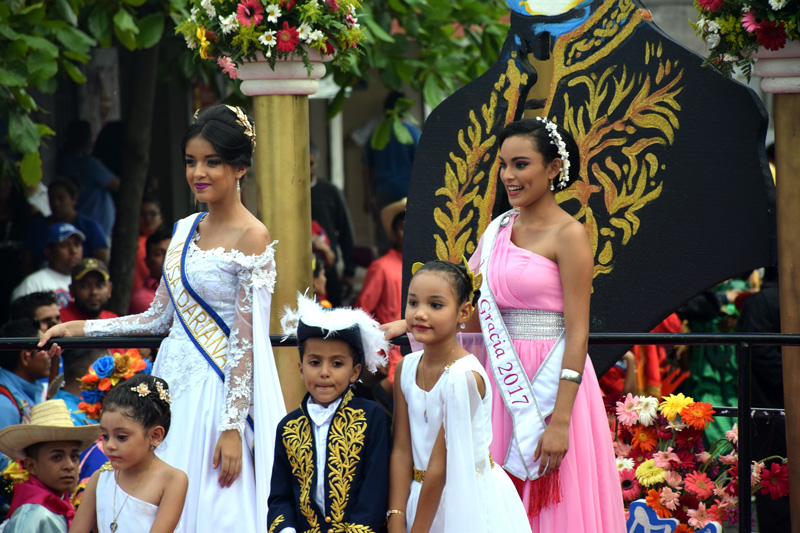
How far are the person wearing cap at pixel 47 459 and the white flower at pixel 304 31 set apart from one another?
1709 millimetres

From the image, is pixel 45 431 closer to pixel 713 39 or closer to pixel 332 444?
pixel 332 444

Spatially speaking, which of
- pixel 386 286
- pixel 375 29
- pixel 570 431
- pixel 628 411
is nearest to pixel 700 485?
pixel 628 411

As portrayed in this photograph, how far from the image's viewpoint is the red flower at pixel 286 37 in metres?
4.28

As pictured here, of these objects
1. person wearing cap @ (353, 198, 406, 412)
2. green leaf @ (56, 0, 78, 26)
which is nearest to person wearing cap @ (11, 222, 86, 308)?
green leaf @ (56, 0, 78, 26)

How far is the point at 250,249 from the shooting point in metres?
3.68

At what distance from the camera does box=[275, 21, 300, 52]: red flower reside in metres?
4.28

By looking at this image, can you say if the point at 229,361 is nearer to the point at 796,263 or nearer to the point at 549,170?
the point at 549,170

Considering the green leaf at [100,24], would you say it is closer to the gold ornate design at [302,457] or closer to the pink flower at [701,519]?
the gold ornate design at [302,457]

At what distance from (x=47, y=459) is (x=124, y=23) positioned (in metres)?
2.66

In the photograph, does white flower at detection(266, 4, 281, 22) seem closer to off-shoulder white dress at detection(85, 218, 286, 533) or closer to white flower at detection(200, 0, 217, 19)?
white flower at detection(200, 0, 217, 19)

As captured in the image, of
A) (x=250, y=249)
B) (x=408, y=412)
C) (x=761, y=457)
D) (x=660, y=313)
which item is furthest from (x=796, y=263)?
(x=250, y=249)

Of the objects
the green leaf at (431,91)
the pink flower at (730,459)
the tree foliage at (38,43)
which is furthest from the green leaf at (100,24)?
the pink flower at (730,459)

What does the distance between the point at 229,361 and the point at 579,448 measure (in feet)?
3.70

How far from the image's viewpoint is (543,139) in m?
3.59
